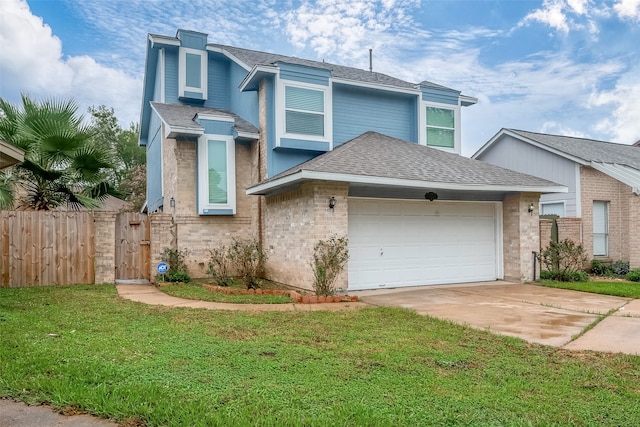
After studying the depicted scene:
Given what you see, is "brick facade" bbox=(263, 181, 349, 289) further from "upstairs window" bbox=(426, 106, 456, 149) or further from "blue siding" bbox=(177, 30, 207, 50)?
"blue siding" bbox=(177, 30, 207, 50)

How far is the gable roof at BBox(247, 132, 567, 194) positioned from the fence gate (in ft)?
10.2

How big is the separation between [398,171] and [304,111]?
3.55 metres

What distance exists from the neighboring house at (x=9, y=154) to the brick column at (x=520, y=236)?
11.3m

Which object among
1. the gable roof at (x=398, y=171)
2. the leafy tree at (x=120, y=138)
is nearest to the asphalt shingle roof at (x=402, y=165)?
the gable roof at (x=398, y=171)

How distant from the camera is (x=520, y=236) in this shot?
38.5 feet

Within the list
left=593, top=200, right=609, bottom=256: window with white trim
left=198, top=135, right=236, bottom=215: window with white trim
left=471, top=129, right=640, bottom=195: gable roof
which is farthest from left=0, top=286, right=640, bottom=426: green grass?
left=593, top=200, right=609, bottom=256: window with white trim

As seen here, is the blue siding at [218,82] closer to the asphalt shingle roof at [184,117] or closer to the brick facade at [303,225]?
the asphalt shingle roof at [184,117]

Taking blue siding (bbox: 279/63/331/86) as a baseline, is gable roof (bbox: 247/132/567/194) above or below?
below

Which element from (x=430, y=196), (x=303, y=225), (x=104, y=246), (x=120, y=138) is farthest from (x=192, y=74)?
(x=120, y=138)

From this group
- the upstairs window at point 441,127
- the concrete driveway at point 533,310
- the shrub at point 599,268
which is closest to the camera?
the concrete driveway at point 533,310

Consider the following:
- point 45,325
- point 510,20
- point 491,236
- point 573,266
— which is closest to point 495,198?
point 491,236

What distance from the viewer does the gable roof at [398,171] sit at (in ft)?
31.3

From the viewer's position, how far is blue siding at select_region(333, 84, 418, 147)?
13.5 m

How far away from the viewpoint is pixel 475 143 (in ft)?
68.7
